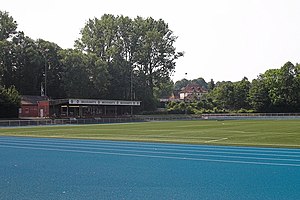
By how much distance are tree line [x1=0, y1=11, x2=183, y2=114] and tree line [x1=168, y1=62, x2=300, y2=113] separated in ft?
33.6

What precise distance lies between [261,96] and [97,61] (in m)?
35.2

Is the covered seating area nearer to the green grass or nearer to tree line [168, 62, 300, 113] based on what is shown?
tree line [168, 62, 300, 113]

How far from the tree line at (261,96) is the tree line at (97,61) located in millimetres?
10233

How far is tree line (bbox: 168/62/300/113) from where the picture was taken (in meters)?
86.9

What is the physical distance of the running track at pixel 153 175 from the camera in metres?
8.64

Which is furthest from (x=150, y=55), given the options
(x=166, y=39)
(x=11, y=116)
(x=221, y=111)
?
(x=11, y=116)

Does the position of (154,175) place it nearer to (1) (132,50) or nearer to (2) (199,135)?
(2) (199,135)

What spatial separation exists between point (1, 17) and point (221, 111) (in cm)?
4993

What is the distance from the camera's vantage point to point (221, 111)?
93.9 m

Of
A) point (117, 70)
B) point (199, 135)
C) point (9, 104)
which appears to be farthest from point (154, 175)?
point (117, 70)

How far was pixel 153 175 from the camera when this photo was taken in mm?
11180

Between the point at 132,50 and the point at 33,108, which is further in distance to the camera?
the point at 132,50

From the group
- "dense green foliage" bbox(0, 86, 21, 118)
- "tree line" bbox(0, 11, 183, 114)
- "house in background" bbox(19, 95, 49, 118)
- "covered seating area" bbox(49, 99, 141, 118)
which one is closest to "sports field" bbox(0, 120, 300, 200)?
"dense green foliage" bbox(0, 86, 21, 118)

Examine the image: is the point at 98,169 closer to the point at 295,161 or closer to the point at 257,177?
the point at 257,177
